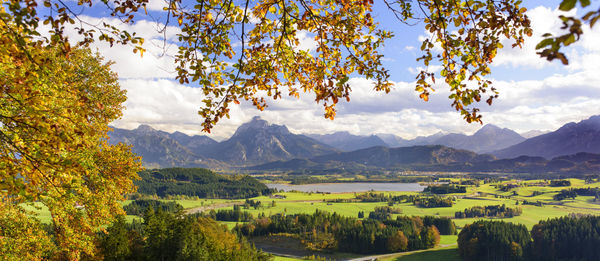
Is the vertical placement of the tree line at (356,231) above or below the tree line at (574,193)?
below

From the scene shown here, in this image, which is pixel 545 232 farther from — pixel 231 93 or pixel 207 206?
pixel 207 206

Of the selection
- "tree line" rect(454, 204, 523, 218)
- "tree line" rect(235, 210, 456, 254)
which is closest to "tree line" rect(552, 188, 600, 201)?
"tree line" rect(454, 204, 523, 218)

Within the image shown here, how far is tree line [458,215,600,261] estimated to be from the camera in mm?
89375

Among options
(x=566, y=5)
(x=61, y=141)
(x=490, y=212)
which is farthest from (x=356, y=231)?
(x=566, y=5)

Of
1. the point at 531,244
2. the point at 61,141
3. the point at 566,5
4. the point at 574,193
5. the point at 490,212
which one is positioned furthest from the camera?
the point at 574,193

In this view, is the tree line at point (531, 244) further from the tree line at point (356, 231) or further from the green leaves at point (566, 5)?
the green leaves at point (566, 5)

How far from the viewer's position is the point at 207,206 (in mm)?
180625

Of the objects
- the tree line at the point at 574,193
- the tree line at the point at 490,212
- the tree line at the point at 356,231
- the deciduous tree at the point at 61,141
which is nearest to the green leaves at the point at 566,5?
the deciduous tree at the point at 61,141

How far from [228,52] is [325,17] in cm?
224

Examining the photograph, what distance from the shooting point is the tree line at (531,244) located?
293 feet

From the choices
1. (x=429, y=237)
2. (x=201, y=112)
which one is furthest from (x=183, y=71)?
(x=429, y=237)

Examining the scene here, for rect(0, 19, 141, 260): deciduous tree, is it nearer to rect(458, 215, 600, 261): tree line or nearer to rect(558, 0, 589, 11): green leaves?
rect(558, 0, 589, 11): green leaves

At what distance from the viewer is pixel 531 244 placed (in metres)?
91.4

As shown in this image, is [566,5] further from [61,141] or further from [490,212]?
[490,212]
